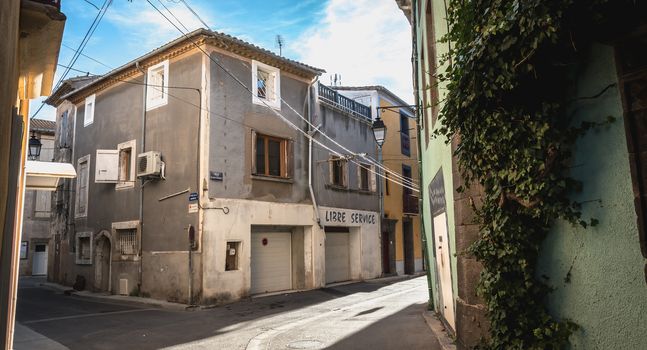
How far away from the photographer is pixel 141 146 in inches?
655

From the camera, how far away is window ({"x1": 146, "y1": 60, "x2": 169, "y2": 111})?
1612cm

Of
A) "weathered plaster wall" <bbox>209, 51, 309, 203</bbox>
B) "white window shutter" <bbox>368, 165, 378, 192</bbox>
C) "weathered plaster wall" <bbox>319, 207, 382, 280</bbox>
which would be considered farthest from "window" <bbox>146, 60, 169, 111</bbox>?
"white window shutter" <bbox>368, 165, 378, 192</bbox>

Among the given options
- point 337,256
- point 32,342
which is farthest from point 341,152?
point 32,342

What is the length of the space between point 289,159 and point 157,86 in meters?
5.23

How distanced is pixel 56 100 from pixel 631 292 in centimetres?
2560

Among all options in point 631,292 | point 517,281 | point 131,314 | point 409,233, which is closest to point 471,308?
point 517,281

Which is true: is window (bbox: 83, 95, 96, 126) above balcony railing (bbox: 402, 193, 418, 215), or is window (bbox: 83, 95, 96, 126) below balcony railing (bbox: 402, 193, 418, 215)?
above

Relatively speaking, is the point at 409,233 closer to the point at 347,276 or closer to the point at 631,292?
the point at 347,276

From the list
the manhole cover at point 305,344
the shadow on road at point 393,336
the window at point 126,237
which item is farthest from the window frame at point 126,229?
the manhole cover at point 305,344

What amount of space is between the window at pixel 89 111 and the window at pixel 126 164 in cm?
314

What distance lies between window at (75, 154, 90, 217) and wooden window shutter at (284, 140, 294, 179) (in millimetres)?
8599

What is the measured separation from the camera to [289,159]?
1728 cm

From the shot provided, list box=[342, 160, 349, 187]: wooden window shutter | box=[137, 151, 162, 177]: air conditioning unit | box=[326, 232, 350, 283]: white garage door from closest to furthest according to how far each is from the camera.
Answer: box=[137, 151, 162, 177]: air conditioning unit, box=[326, 232, 350, 283]: white garage door, box=[342, 160, 349, 187]: wooden window shutter

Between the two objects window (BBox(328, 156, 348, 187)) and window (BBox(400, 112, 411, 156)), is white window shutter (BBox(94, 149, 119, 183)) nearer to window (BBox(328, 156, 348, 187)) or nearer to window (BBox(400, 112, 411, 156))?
window (BBox(328, 156, 348, 187))
